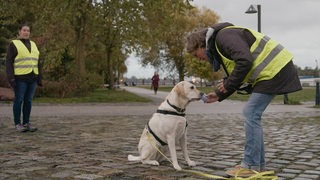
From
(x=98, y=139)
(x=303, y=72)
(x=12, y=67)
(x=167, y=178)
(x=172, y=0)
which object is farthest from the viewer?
(x=303, y=72)

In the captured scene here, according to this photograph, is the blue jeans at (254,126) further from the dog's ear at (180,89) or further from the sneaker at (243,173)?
the dog's ear at (180,89)

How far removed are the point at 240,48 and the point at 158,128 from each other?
1.59 meters

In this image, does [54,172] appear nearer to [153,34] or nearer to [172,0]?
[172,0]

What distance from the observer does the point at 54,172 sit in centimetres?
518

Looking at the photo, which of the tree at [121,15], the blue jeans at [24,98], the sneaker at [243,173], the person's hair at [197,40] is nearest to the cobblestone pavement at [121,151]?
the sneaker at [243,173]

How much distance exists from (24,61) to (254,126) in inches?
240

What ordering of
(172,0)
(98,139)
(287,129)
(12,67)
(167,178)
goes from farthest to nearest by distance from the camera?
(172,0)
(287,129)
(12,67)
(98,139)
(167,178)

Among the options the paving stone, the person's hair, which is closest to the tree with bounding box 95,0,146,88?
the paving stone

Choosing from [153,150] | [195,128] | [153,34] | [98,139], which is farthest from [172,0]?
[153,150]

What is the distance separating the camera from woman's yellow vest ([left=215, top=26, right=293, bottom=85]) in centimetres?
461

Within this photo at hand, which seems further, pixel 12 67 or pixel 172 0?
pixel 172 0

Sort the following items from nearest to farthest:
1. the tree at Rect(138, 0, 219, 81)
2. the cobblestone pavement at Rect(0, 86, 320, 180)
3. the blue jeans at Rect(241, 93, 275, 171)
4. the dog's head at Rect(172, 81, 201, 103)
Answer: the blue jeans at Rect(241, 93, 275, 171)
the cobblestone pavement at Rect(0, 86, 320, 180)
the dog's head at Rect(172, 81, 201, 103)
the tree at Rect(138, 0, 219, 81)

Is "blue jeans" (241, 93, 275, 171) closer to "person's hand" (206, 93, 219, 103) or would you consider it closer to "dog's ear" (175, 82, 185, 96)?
"person's hand" (206, 93, 219, 103)

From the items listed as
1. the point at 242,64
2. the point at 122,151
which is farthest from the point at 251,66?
the point at 122,151
